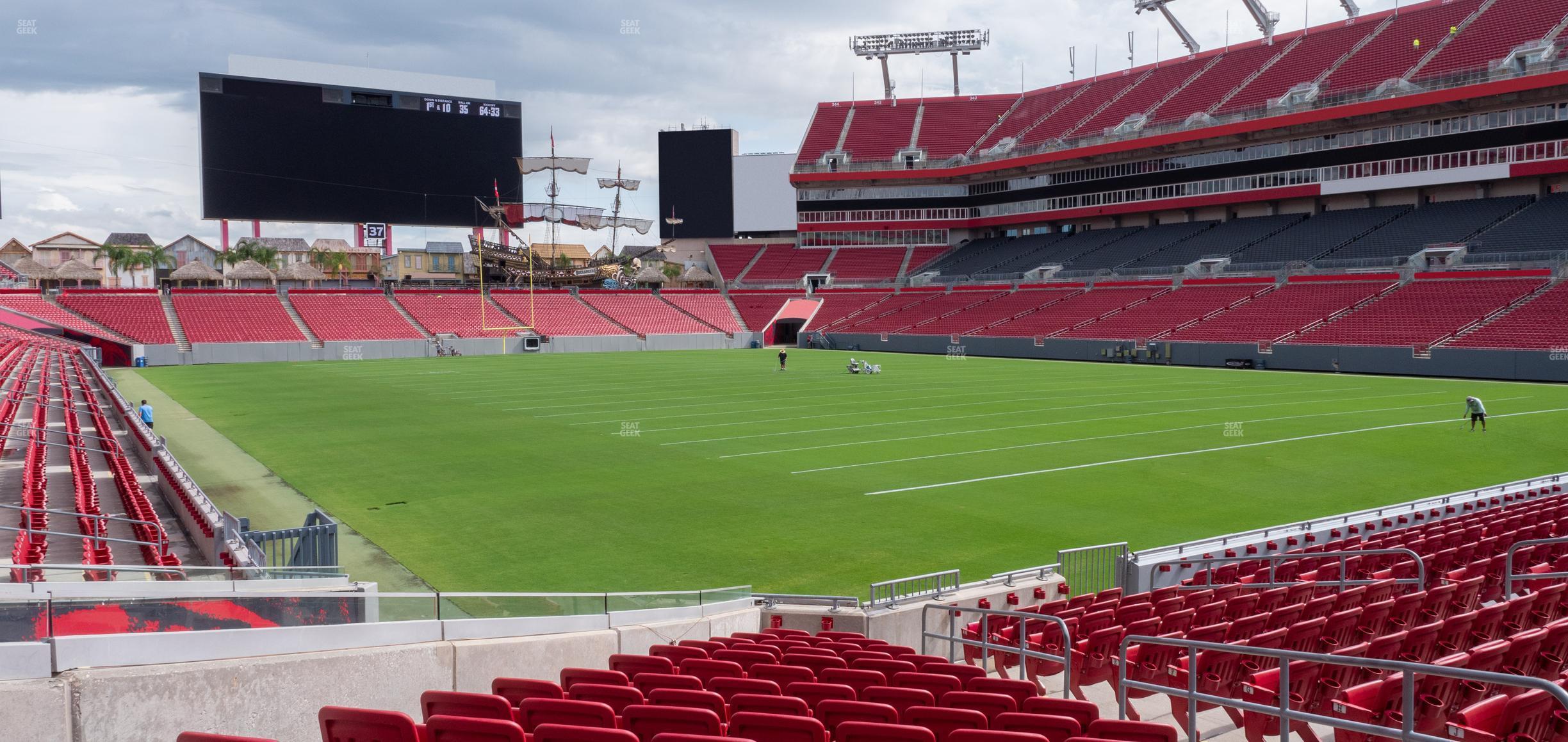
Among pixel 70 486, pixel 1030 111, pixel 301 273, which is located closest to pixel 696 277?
pixel 1030 111

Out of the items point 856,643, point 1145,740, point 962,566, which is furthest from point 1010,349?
point 1145,740

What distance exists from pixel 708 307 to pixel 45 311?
43934mm

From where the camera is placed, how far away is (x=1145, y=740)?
14.9 ft

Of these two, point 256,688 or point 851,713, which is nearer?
point 851,713

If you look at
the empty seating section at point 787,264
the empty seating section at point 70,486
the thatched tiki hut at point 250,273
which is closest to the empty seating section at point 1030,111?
the empty seating section at point 787,264

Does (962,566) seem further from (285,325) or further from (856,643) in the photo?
(285,325)

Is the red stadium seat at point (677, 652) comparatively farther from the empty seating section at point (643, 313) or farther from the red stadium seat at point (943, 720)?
the empty seating section at point (643, 313)


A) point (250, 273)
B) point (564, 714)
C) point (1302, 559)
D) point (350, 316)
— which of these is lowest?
point (1302, 559)

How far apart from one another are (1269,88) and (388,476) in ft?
208

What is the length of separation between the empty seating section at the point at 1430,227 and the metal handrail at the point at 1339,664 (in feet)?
183

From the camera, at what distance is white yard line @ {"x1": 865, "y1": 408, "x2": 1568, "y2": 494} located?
1970 cm

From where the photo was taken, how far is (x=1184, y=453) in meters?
23.0

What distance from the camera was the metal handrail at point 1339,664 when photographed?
4.33 metres

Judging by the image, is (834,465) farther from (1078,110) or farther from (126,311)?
(1078,110)
